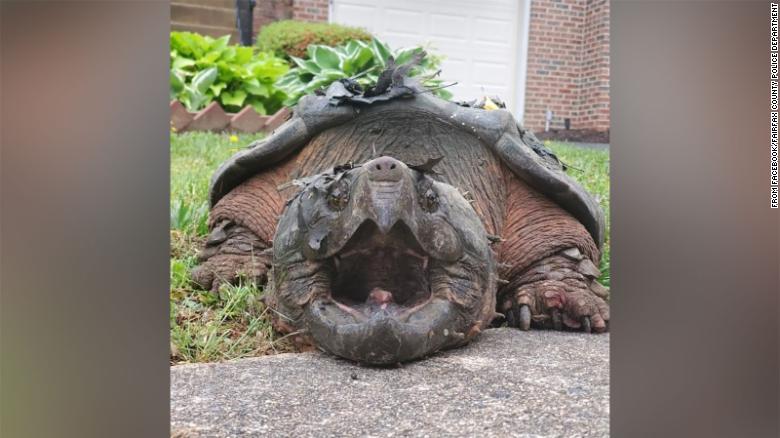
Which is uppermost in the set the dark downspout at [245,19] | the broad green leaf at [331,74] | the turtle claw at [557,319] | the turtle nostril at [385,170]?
the dark downspout at [245,19]

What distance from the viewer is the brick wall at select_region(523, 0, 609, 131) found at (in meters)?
7.32

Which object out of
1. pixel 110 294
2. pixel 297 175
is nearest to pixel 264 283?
pixel 297 175

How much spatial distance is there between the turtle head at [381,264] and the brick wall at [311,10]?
848 centimetres

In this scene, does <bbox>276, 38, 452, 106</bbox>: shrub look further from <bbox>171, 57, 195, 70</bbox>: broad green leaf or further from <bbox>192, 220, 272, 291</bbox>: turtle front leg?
<bbox>192, 220, 272, 291</bbox>: turtle front leg

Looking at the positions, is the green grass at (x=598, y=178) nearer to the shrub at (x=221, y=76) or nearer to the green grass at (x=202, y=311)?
the green grass at (x=202, y=311)

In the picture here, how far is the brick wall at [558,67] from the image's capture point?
732 centimetres

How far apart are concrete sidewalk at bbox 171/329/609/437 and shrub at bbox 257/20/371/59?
708 cm

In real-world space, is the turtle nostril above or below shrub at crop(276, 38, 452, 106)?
below

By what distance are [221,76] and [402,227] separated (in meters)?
6.20

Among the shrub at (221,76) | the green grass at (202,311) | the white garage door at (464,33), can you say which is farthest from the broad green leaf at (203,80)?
the green grass at (202,311)

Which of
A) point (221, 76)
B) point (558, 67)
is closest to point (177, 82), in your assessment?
point (221, 76)

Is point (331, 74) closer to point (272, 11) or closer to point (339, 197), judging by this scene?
point (339, 197)

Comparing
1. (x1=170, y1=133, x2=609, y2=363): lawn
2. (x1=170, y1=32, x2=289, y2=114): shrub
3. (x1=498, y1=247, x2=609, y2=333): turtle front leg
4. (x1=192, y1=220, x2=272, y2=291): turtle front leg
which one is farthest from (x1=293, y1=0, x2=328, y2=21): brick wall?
(x1=498, y1=247, x2=609, y2=333): turtle front leg

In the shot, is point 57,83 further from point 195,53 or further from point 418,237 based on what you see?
point 195,53
